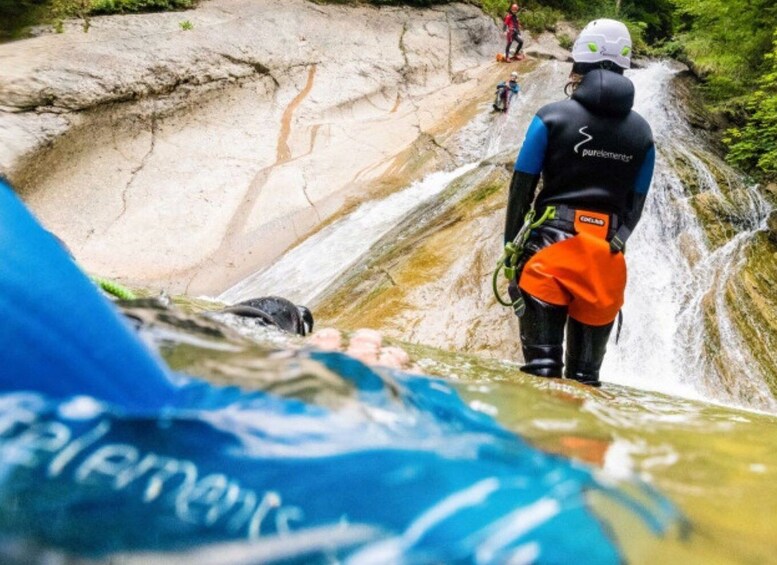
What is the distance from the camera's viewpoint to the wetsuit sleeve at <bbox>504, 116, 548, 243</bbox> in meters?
2.69

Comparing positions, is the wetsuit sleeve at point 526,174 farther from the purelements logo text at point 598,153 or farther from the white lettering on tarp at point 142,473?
the white lettering on tarp at point 142,473

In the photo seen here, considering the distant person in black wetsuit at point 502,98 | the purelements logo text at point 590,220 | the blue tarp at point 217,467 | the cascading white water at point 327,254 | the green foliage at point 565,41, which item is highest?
the green foliage at point 565,41

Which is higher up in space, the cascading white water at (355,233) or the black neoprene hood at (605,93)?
the black neoprene hood at (605,93)

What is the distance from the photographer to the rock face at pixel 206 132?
27.1 ft

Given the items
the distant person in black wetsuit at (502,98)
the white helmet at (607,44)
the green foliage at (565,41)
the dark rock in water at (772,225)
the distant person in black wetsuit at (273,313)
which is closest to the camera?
the distant person in black wetsuit at (273,313)

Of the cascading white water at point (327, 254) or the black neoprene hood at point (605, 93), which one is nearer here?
the black neoprene hood at point (605, 93)

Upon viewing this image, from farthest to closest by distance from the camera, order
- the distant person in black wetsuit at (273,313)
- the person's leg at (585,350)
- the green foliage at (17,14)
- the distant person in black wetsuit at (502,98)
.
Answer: the distant person in black wetsuit at (502,98)
the green foliage at (17,14)
the person's leg at (585,350)
the distant person in black wetsuit at (273,313)

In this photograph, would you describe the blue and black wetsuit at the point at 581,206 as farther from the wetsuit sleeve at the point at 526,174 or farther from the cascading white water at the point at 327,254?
the cascading white water at the point at 327,254

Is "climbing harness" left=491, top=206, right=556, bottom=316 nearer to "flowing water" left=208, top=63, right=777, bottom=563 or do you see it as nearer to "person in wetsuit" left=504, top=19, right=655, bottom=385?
"person in wetsuit" left=504, top=19, right=655, bottom=385

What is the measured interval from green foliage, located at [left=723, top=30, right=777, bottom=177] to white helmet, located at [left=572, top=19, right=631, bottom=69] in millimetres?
5881

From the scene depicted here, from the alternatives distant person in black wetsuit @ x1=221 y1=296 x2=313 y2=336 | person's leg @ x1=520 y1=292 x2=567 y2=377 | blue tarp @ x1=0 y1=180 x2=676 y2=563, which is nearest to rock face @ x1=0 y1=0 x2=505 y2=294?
distant person in black wetsuit @ x1=221 y1=296 x2=313 y2=336

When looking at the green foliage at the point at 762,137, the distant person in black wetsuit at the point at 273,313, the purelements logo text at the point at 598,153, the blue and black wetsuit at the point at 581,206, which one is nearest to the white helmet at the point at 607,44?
the blue and black wetsuit at the point at 581,206

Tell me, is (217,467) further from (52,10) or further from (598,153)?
(52,10)

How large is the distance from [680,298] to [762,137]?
387 cm
